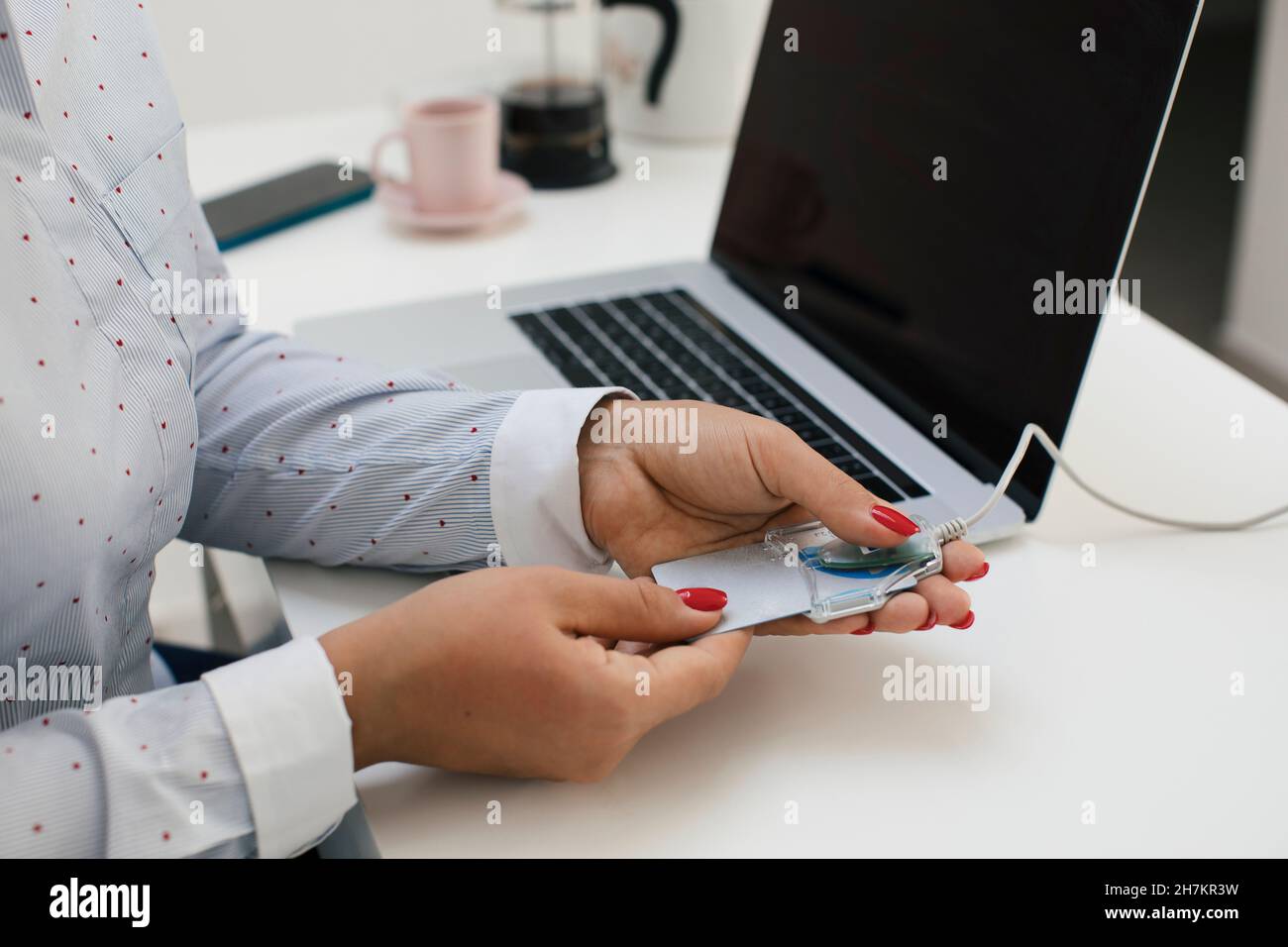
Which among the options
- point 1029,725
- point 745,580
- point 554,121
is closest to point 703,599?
point 745,580

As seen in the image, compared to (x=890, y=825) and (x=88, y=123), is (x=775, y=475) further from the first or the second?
(x=88, y=123)

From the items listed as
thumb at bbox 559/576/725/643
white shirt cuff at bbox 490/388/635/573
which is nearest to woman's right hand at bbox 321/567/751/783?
thumb at bbox 559/576/725/643

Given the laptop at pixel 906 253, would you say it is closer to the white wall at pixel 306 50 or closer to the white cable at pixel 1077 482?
the white cable at pixel 1077 482

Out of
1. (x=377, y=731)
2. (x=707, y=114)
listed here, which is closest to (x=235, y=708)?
(x=377, y=731)

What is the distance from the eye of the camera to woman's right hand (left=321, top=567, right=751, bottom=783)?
46cm

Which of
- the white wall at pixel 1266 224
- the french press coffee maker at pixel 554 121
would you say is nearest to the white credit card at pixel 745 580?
the french press coffee maker at pixel 554 121

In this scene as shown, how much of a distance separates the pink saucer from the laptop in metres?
0.20

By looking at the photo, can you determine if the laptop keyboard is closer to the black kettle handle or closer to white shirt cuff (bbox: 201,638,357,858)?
white shirt cuff (bbox: 201,638,357,858)

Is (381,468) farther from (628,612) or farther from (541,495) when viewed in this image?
(628,612)

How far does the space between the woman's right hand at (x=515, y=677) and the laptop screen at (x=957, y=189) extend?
0.26m

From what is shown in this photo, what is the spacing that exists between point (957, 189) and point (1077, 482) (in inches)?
7.7

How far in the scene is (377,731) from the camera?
1.57 feet

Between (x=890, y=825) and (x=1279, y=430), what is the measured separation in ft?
1.46
